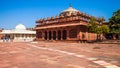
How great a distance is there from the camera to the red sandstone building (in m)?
38.3

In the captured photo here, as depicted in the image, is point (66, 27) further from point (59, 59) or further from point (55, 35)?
point (59, 59)

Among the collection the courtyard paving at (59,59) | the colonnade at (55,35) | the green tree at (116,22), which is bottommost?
the courtyard paving at (59,59)

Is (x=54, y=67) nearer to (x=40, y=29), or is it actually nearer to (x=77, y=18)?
(x=77, y=18)

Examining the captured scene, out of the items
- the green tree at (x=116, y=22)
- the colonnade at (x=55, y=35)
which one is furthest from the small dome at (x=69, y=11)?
the green tree at (x=116, y=22)

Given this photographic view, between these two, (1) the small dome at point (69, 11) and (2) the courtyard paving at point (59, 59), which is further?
(1) the small dome at point (69, 11)

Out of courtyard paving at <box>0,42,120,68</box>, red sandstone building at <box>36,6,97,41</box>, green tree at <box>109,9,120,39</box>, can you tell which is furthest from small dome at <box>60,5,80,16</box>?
courtyard paving at <box>0,42,120,68</box>

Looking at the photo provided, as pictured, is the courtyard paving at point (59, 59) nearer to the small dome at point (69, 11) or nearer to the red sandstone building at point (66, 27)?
the red sandstone building at point (66, 27)

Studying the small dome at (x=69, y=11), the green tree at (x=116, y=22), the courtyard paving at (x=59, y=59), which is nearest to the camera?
the courtyard paving at (x=59, y=59)

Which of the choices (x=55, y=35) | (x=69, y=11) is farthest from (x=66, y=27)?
(x=69, y=11)

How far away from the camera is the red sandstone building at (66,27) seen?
1507 inches

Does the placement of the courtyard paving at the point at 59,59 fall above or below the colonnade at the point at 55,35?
below

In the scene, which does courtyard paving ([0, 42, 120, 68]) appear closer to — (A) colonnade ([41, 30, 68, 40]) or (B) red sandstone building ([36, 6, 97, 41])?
(B) red sandstone building ([36, 6, 97, 41])

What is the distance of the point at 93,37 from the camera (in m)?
42.0

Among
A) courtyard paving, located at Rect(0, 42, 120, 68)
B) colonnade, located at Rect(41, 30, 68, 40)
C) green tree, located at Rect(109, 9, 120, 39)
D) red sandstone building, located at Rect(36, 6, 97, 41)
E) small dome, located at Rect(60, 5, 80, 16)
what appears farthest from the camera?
small dome, located at Rect(60, 5, 80, 16)
